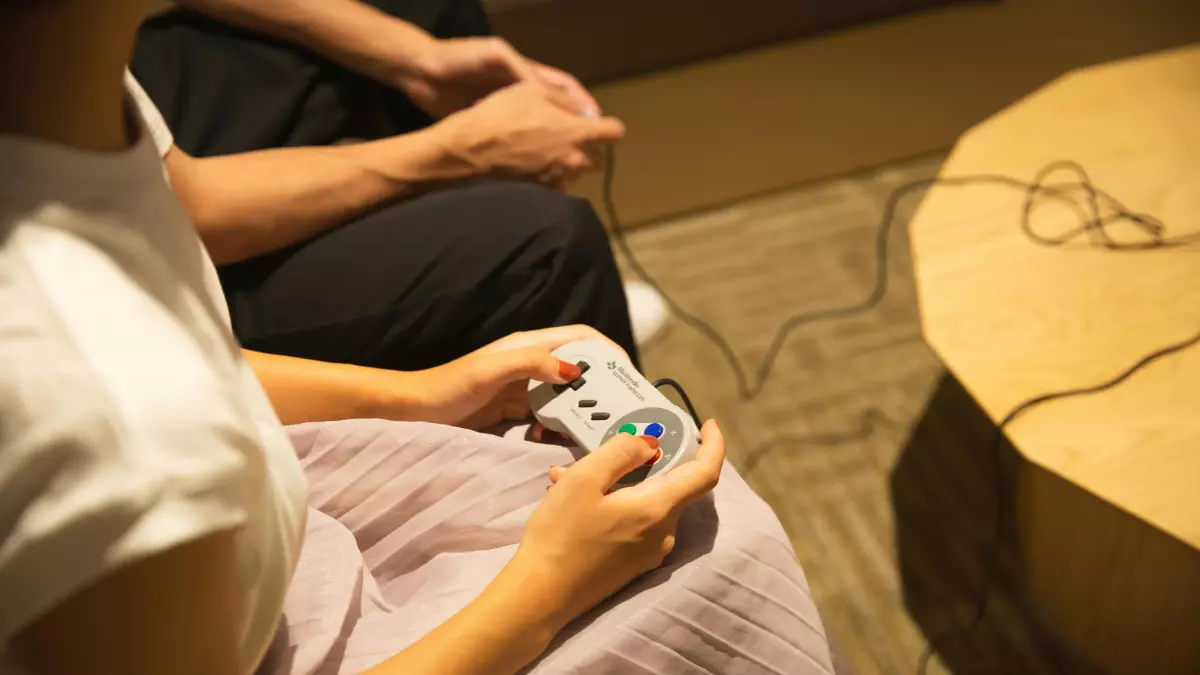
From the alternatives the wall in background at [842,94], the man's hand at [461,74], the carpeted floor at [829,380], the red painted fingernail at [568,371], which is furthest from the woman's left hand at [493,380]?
the wall in background at [842,94]

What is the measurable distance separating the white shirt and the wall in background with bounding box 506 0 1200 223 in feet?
4.19

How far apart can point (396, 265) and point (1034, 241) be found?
2.24 ft

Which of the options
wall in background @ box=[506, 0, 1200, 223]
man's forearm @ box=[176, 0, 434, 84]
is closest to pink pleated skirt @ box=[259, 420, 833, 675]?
man's forearm @ box=[176, 0, 434, 84]

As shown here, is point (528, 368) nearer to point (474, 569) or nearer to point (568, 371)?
point (568, 371)

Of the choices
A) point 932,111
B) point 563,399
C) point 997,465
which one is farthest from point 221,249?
point 932,111

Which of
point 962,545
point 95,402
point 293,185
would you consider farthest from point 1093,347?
point 95,402

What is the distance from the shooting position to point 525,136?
3.05ft

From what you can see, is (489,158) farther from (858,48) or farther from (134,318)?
(858,48)

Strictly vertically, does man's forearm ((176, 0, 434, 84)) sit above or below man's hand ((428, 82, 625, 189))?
above

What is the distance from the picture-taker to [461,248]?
32.1 inches

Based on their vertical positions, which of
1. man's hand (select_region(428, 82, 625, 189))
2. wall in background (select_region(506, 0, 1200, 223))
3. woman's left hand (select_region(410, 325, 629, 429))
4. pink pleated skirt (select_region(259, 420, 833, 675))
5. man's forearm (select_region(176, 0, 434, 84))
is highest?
man's forearm (select_region(176, 0, 434, 84))

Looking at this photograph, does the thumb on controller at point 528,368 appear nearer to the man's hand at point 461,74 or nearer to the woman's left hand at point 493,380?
the woman's left hand at point 493,380

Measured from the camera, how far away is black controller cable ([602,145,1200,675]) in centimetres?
90

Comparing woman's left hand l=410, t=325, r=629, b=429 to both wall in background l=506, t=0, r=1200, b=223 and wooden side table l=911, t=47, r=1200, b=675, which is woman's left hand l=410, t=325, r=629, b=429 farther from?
wall in background l=506, t=0, r=1200, b=223
